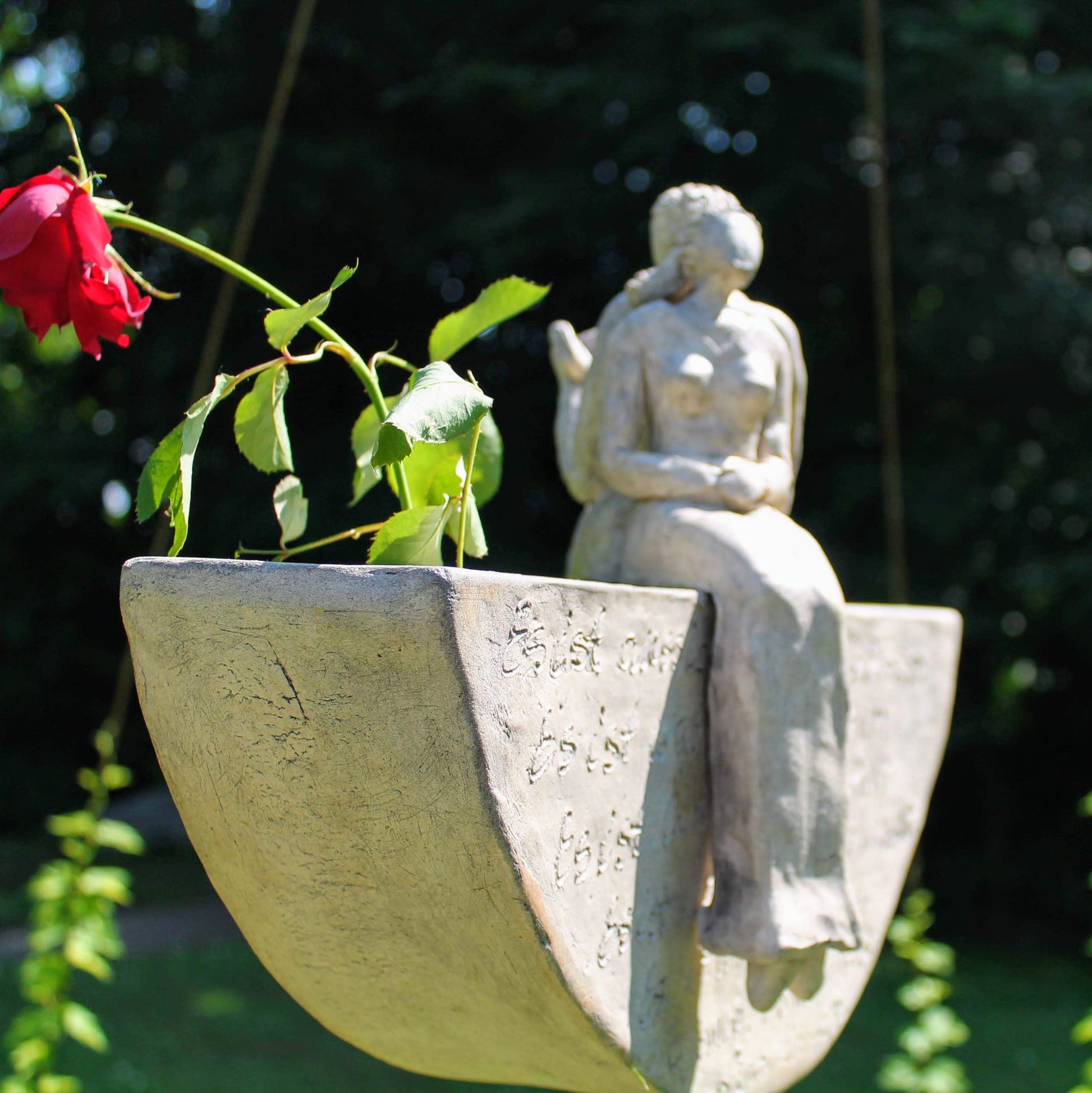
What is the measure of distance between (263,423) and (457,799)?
0.43 meters

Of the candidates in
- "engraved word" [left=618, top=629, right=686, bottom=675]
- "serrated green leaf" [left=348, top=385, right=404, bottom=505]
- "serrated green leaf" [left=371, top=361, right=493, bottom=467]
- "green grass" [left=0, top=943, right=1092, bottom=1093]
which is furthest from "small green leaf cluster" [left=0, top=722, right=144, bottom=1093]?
"green grass" [left=0, top=943, right=1092, bottom=1093]

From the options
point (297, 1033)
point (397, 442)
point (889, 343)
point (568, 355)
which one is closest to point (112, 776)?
point (568, 355)

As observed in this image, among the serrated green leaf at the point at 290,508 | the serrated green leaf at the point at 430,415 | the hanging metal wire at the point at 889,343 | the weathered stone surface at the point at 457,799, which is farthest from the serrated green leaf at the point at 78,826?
the hanging metal wire at the point at 889,343

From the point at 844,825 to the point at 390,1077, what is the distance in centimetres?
338

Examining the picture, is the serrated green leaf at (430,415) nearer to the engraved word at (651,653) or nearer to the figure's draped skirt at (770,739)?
the engraved word at (651,653)

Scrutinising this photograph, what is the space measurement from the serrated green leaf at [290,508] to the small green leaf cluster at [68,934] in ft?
4.17

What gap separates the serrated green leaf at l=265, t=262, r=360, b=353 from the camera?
50.8 inches

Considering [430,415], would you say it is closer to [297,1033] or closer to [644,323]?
[644,323]

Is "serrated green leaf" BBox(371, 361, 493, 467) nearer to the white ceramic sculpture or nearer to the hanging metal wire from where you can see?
the white ceramic sculpture

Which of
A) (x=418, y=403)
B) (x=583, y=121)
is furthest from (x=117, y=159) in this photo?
(x=418, y=403)

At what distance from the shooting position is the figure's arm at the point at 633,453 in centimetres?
176

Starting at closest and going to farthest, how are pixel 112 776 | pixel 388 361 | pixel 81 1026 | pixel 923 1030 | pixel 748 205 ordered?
pixel 388 361 → pixel 81 1026 → pixel 112 776 → pixel 923 1030 → pixel 748 205

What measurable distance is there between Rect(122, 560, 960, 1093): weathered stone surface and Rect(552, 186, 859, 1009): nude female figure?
5cm

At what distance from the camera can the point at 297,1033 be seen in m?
5.09
